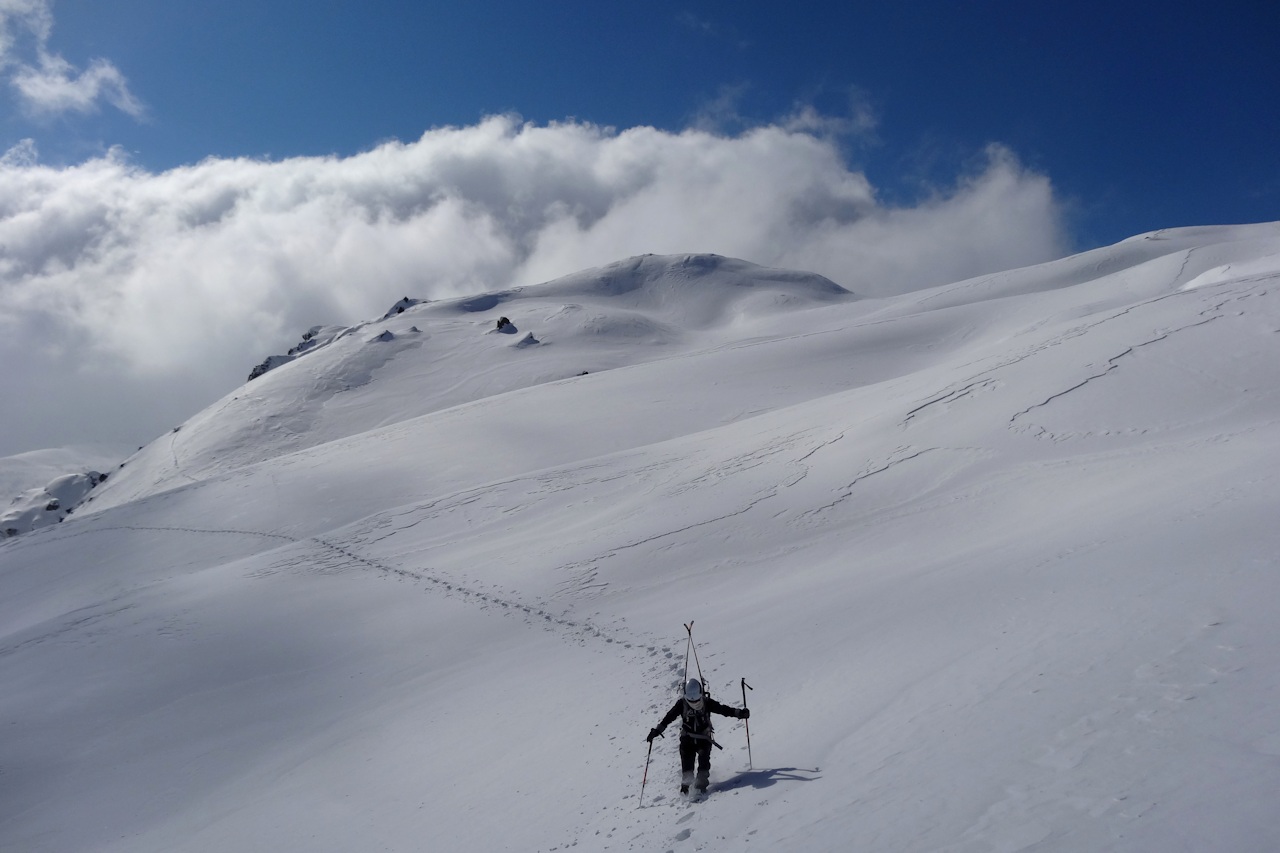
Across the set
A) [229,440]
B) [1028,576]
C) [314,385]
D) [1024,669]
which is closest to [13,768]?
[1024,669]

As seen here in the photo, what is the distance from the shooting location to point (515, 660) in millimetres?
15906

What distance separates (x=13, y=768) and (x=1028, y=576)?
18950mm

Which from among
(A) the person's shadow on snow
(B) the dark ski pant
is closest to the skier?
(B) the dark ski pant

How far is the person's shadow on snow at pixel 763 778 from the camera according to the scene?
806 cm

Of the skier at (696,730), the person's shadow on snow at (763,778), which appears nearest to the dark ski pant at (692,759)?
the skier at (696,730)

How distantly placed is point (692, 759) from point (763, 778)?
0.86 meters

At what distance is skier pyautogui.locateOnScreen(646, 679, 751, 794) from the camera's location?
8.59m

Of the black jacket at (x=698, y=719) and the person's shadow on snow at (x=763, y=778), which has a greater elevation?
the black jacket at (x=698, y=719)

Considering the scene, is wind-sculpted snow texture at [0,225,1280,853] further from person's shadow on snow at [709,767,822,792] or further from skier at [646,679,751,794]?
skier at [646,679,751,794]

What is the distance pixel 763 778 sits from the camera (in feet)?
27.4

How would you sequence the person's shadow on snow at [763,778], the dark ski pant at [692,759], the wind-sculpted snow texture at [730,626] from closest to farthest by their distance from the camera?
1. the wind-sculpted snow texture at [730,626]
2. the person's shadow on snow at [763,778]
3. the dark ski pant at [692,759]

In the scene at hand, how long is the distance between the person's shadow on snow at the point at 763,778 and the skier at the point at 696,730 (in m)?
0.25

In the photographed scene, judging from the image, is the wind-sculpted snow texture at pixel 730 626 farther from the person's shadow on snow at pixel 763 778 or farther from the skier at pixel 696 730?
the skier at pixel 696 730

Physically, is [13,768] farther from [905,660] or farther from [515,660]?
[905,660]
